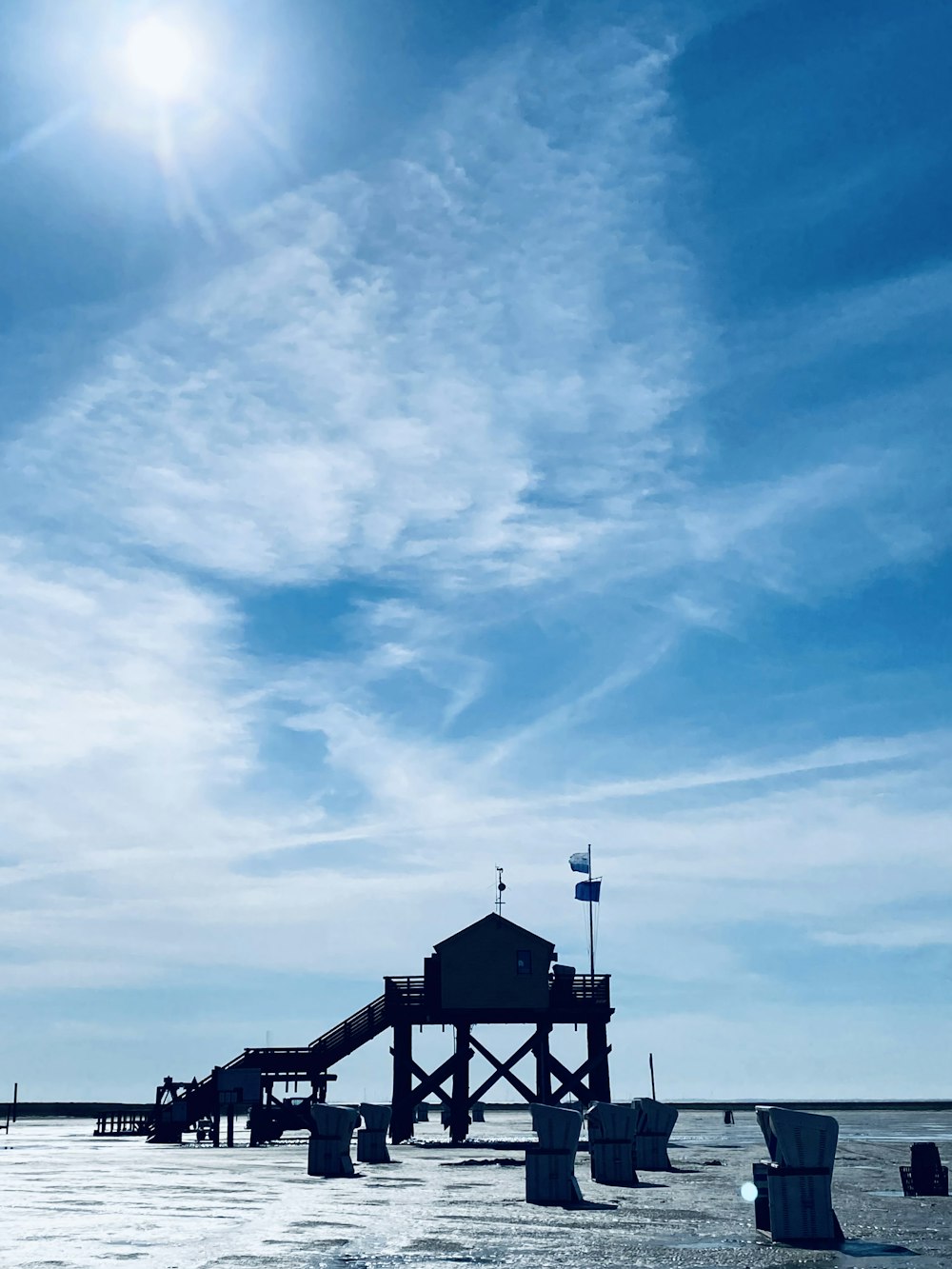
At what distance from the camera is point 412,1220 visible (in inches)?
925

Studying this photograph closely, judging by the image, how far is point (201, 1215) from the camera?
2422cm

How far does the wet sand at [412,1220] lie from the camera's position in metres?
18.1

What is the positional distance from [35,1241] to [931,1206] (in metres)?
18.3

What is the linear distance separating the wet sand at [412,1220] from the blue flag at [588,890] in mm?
23830

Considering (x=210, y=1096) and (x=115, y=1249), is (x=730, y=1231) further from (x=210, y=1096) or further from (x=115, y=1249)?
(x=210, y=1096)

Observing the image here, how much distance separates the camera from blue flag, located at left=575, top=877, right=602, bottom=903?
212 ft

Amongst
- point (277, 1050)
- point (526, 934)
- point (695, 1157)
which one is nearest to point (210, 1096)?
point (277, 1050)

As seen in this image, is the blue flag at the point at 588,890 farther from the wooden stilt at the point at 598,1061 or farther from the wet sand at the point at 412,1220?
the wet sand at the point at 412,1220

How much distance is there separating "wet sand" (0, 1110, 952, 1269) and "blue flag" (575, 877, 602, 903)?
23.8 m

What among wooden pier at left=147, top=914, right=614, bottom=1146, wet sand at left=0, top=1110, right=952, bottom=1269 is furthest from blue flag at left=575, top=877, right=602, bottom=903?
wet sand at left=0, top=1110, right=952, bottom=1269

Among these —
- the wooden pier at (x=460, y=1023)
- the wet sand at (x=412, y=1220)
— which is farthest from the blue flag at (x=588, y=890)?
the wet sand at (x=412, y=1220)

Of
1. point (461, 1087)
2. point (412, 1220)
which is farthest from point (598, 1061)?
point (412, 1220)

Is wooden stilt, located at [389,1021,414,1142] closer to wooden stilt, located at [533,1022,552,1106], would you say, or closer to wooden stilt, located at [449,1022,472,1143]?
wooden stilt, located at [449,1022,472,1143]

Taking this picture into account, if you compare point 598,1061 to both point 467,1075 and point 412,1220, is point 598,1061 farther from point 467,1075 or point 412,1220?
point 412,1220
